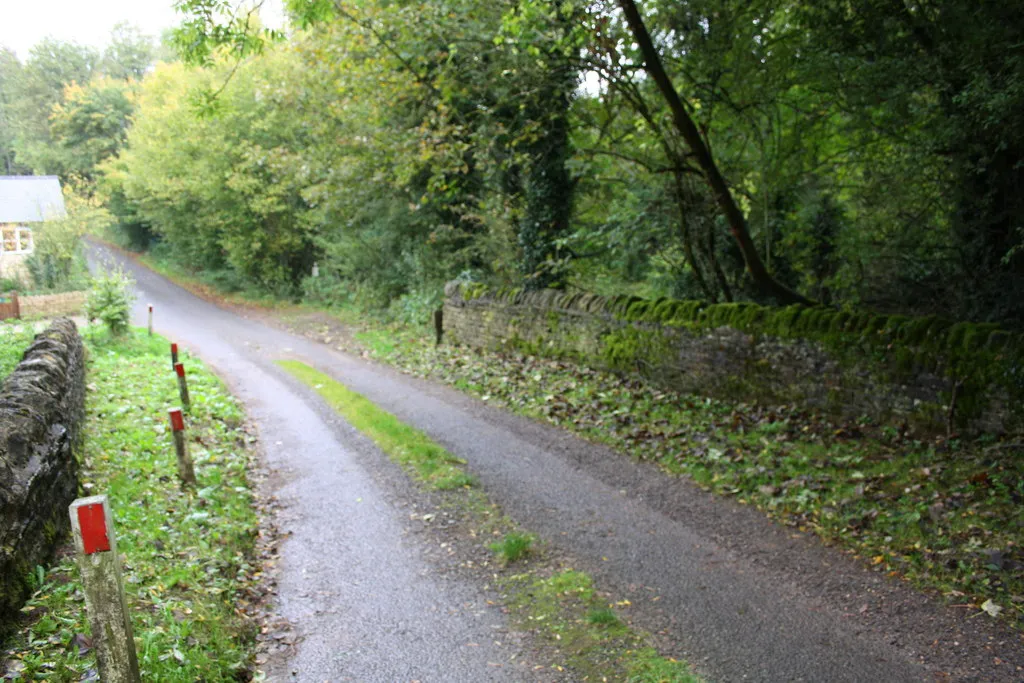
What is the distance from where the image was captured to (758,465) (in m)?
7.40

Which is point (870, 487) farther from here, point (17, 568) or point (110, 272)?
point (110, 272)

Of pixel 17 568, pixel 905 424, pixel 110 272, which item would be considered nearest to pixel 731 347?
pixel 905 424

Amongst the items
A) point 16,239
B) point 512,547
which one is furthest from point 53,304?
point 512,547

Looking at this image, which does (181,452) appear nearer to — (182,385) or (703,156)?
(182,385)

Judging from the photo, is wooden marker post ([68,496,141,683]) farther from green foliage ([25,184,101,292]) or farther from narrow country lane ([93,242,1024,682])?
green foliage ([25,184,101,292])

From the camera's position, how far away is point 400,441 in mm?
9477

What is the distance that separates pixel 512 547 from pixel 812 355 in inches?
196

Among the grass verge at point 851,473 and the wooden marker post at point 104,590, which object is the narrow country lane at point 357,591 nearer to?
the wooden marker post at point 104,590

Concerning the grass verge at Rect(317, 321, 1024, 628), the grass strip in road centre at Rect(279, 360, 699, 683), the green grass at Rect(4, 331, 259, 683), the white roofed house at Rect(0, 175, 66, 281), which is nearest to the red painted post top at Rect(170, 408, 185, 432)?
the green grass at Rect(4, 331, 259, 683)

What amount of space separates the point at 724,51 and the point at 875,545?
315 inches

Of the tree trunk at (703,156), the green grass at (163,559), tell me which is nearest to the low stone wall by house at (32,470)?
the green grass at (163,559)

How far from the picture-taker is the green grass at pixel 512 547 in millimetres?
5777

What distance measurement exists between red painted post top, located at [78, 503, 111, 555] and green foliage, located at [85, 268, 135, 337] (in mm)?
15708

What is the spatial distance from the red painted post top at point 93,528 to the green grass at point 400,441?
4.46m
